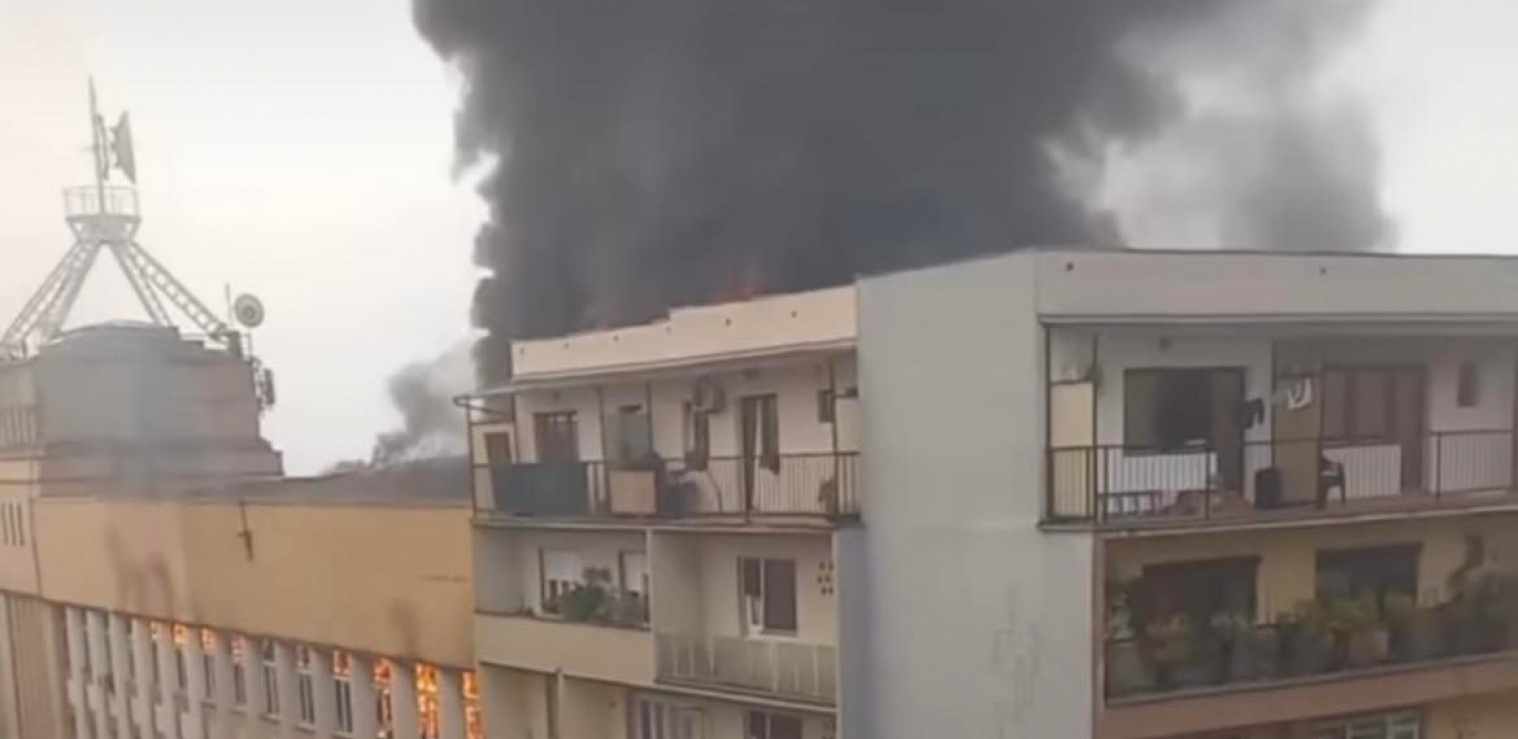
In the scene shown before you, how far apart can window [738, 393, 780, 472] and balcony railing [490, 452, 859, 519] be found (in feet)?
0.68

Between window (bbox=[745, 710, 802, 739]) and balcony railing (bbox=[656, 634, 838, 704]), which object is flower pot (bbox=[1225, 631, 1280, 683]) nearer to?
balcony railing (bbox=[656, 634, 838, 704])

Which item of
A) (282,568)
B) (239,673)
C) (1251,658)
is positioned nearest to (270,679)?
(239,673)

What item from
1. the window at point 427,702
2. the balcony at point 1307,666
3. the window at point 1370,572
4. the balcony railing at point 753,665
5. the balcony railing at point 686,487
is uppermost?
the balcony railing at point 686,487

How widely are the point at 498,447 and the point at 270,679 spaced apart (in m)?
6.32

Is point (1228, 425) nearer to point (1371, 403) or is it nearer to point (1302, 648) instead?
point (1371, 403)

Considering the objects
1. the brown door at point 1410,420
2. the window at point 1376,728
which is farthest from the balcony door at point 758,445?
the brown door at point 1410,420

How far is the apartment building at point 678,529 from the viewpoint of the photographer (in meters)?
10.7

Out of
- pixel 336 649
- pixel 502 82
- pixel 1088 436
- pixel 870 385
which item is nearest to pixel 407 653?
pixel 336 649

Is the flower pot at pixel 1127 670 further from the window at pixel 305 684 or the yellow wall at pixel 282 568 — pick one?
the window at pixel 305 684

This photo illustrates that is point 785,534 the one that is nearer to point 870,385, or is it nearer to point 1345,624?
point 870,385

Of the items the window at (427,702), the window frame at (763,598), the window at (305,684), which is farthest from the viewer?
the window at (305,684)

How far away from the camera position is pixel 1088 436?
8.80 meters

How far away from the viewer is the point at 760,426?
11.7 m

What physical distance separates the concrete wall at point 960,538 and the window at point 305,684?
970 centimetres
